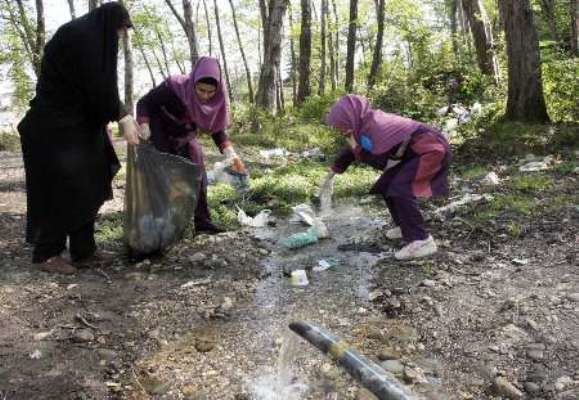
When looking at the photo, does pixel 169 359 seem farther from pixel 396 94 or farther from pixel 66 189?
pixel 396 94

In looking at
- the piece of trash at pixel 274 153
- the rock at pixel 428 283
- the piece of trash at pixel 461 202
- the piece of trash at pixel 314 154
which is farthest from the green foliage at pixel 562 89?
the rock at pixel 428 283

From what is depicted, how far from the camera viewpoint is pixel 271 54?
10.1m

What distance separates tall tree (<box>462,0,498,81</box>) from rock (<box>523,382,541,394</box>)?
26.8 ft

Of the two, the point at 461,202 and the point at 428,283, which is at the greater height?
the point at 461,202

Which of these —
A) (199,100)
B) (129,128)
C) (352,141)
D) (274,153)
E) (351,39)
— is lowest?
(274,153)

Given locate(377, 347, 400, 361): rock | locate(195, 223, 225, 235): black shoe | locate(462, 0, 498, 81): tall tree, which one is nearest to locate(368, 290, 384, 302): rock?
locate(377, 347, 400, 361): rock

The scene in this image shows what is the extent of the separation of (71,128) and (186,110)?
2.90 ft

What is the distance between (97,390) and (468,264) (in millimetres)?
2464

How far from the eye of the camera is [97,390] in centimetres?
248

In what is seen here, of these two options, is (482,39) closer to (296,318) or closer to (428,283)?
(428,283)

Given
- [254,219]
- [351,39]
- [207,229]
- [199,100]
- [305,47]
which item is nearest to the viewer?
[199,100]

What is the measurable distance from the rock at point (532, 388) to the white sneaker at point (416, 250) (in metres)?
1.52

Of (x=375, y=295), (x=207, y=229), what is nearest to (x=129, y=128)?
(x=207, y=229)

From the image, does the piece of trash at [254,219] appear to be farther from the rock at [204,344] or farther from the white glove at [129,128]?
the rock at [204,344]
